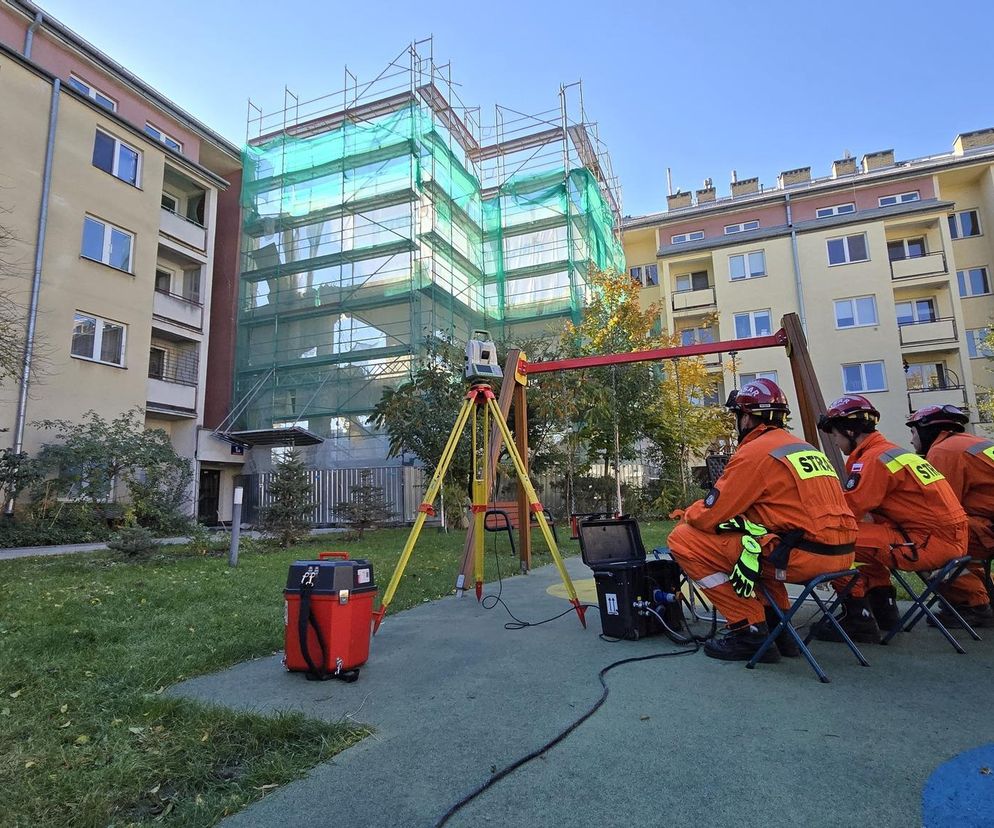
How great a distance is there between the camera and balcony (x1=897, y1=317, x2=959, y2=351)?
25.6m

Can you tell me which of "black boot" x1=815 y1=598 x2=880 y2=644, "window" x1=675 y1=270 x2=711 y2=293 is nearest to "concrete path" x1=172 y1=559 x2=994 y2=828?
"black boot" x1=815 y1=598 x2=880 y2=644

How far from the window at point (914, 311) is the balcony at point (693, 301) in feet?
25.8

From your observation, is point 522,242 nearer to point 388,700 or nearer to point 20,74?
point 20,74

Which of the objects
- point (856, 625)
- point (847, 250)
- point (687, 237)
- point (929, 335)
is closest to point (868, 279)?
point (847, 250)

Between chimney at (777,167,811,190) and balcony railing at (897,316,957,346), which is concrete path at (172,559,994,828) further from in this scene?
chimney at (777,167,811,190)

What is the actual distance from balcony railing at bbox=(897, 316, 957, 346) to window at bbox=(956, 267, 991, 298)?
9.56 feet

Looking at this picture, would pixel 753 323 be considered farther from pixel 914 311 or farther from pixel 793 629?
pixel 793 629

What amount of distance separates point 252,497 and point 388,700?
20.4m

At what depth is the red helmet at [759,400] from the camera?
4223mm

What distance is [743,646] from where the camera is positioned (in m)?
3.88

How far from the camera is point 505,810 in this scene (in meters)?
2.10

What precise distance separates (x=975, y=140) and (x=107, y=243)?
36.2 metres

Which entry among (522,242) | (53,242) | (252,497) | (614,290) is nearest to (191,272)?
(53,242)

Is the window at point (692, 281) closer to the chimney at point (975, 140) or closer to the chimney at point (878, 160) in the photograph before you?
the chimney at point (878, 160)
